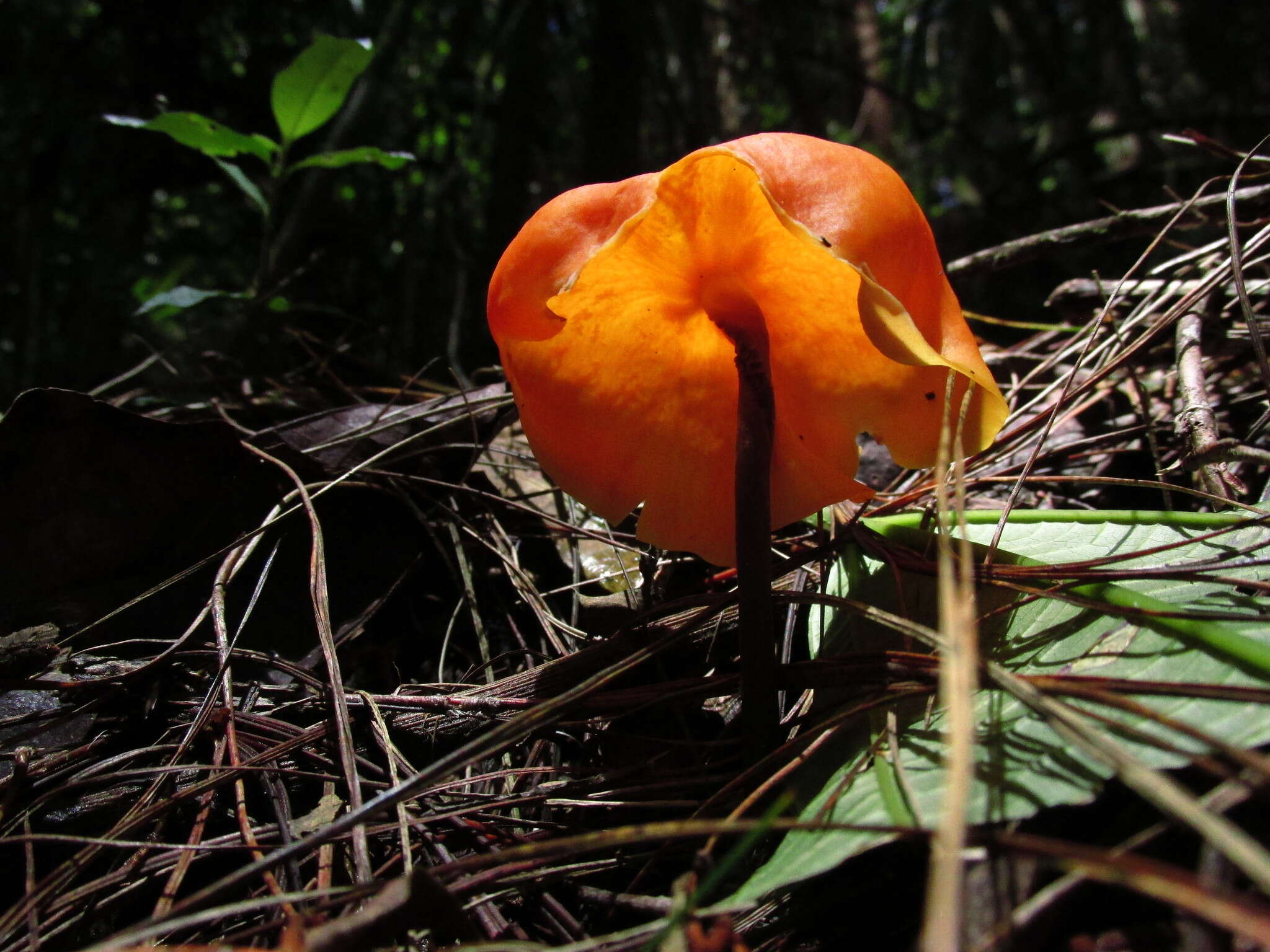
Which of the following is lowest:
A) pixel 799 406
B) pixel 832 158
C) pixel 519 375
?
pixel 799 406

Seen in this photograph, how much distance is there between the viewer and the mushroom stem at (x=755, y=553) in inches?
29.8

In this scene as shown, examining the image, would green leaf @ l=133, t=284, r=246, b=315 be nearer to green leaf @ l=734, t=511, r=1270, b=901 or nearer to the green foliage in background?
the green foliage in background

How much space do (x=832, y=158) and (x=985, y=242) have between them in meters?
2.89

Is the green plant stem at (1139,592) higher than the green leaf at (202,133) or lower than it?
lower

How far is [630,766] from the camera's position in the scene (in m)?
0.81

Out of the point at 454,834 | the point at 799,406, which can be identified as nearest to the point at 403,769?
the point at 454,834

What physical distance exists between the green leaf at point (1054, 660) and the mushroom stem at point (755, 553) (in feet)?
0.29

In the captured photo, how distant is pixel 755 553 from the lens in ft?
2.52

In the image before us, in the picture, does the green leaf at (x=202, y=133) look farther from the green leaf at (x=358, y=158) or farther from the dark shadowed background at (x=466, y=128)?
the dark shadowed background at (x=466, y=128)

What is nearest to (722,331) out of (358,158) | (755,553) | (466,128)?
(755,553)

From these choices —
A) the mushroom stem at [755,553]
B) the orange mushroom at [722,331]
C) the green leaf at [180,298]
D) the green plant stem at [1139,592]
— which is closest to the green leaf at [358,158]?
the green leaf at [180,298]

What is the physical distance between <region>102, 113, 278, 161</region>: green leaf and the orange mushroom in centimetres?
110

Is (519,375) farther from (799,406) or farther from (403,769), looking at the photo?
(403,769)

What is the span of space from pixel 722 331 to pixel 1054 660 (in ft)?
1.60
